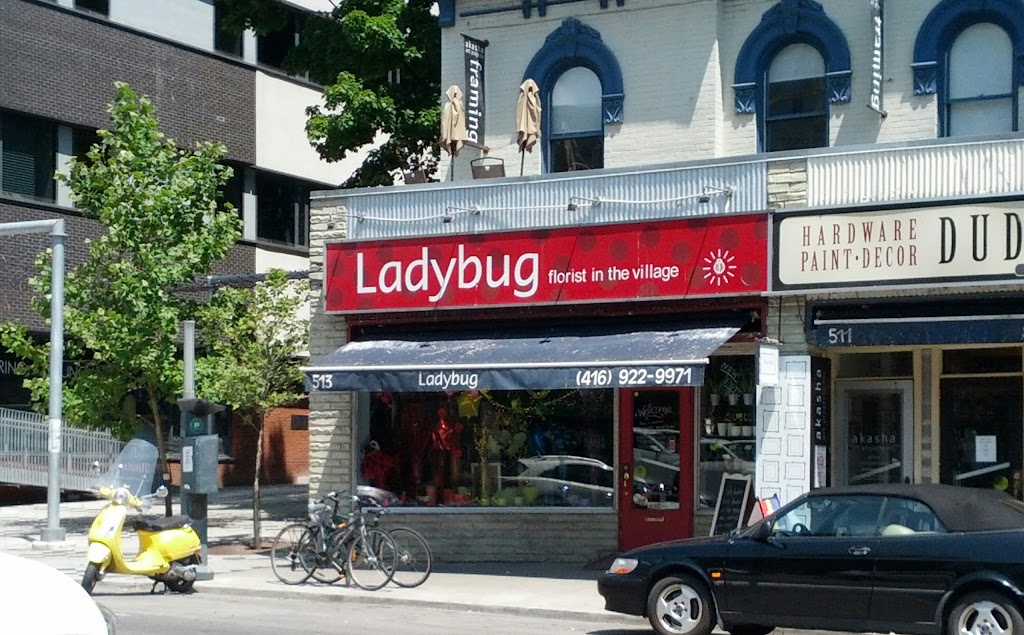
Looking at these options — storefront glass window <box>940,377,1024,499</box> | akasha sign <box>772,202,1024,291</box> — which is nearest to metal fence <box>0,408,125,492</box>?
akasha sign <box>772,202,1024,291</box>

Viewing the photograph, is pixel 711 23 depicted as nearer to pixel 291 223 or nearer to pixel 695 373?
pixel 695 373

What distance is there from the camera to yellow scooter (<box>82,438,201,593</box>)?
51.4 ft

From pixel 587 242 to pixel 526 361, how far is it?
1.77m

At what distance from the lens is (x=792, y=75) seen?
19422 mm

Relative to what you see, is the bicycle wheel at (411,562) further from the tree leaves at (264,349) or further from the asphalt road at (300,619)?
the tree leaves at (264,349)

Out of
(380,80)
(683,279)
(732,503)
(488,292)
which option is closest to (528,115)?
(488,292)

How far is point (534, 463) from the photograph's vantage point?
1931 centimetres

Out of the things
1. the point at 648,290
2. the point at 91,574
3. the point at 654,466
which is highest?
the point at 648,290

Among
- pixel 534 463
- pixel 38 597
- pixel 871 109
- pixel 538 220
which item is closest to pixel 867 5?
pixel 871 109

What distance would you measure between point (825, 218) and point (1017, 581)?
6181mm

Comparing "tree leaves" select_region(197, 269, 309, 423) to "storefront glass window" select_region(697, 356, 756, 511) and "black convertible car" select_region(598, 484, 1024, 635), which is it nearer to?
"storefront glass window" select_region(697, 356, 756, 511)

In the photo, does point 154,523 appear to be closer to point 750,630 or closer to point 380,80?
point 750,630

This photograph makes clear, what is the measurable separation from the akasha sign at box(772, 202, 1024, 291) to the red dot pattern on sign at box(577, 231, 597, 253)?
2377mm

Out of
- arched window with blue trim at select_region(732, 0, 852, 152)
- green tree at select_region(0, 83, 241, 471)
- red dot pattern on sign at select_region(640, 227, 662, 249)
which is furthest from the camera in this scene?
green tree at select_region(0, 83, 241, 471)
